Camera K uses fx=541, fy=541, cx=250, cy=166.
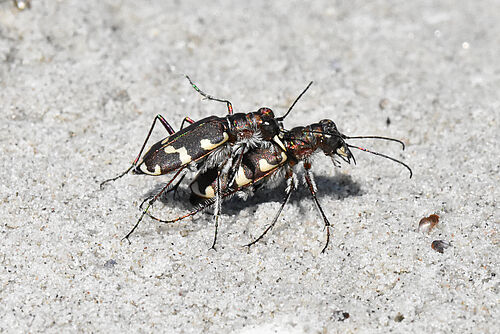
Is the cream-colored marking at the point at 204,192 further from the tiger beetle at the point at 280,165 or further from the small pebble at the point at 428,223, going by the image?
the small pebble at the point at 428,223

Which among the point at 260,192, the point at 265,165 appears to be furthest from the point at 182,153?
the point at 260,192

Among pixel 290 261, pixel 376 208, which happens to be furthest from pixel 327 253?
pixel 376 208

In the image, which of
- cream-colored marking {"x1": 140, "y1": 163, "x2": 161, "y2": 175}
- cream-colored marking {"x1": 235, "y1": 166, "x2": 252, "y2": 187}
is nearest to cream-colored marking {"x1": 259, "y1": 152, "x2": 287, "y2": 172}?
cream-colored marking {"x1": 235, "y1": 166, "x2": 252, "y2": 187}

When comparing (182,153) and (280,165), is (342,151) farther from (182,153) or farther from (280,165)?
(182,153)

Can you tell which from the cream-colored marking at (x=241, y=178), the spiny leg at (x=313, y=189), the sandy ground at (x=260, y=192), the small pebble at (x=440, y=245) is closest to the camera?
the sandy ground at (x=260, y=192)

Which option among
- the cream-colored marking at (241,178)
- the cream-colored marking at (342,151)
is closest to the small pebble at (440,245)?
the cream-colored marking at (342,151)

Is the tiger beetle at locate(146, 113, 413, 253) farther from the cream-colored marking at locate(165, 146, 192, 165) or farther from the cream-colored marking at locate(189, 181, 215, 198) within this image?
the cream-colored marking at locate(165, 146, 192, 165)

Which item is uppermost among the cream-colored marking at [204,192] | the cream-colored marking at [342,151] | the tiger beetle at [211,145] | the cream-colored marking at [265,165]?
the tiger beetle at [211,145]
